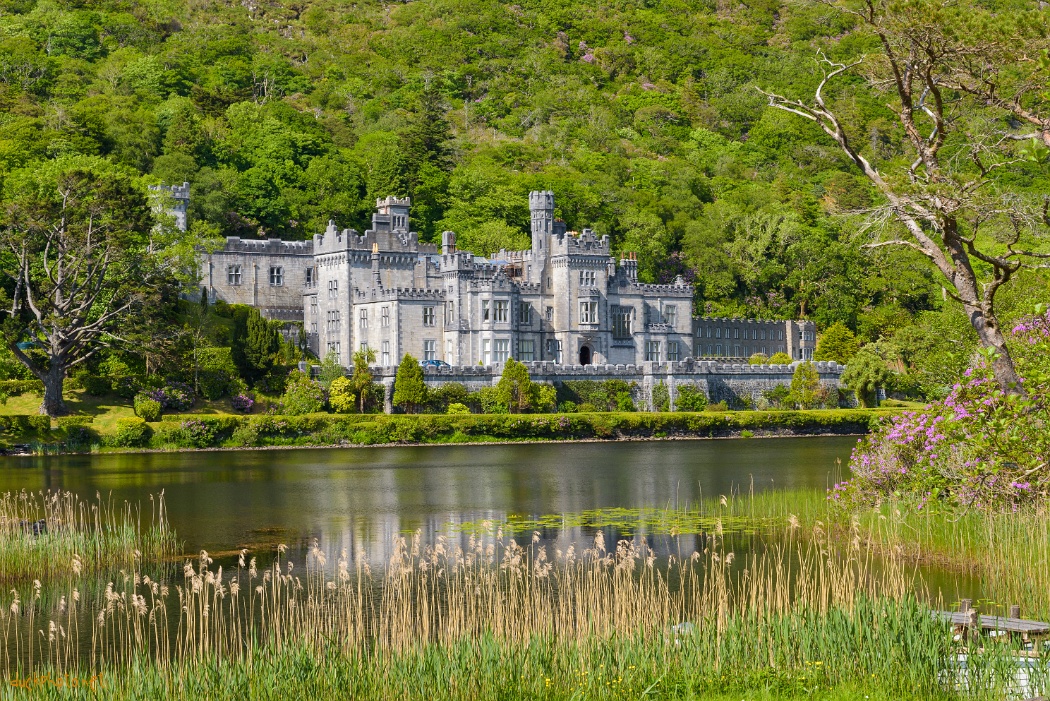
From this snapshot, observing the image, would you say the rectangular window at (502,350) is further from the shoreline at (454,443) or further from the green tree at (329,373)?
the green tree at (329,373)

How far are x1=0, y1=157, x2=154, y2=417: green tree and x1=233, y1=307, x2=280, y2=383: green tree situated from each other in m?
6.20

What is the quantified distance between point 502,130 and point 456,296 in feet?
248

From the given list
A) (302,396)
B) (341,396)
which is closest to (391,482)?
(302,396)

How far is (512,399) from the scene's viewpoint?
64.6 meters

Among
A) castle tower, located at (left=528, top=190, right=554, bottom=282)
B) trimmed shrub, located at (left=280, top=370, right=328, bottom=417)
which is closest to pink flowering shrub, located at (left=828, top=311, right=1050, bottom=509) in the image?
trimmed shrub, located at (left=280, top=370, right=328, bottom=417)

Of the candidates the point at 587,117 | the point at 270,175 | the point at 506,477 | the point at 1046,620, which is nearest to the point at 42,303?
the point at 506,477

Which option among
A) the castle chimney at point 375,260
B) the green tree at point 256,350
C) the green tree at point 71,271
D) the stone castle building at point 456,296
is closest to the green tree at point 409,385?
the green tree at point 256,350

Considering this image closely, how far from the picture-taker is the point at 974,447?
769 inches

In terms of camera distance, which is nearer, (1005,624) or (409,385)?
(1005,624)

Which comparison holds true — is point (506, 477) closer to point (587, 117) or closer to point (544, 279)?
point (544, 279)

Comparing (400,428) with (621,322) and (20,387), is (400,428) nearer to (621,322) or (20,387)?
(20,387)

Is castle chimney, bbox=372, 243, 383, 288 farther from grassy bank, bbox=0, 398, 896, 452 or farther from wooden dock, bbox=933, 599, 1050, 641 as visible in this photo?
wooden dock, bbox=933, 599, 1050, 641

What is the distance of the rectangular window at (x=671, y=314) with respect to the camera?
272 ft

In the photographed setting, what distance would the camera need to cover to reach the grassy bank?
2079 inches
